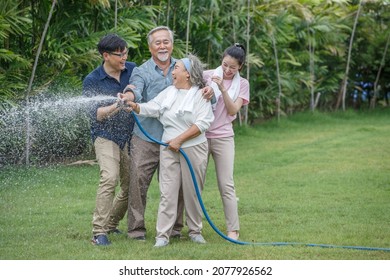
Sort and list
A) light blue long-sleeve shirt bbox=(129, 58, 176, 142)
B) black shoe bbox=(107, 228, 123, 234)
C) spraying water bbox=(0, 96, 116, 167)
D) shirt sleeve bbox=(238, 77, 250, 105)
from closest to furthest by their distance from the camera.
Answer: light blue long-sleeve shirt bbox=(129, 58, 176, 142) → shirt sleeve bbox=(238, 77, 250, 105) → black shoe bbox=(107, 228, 123, 234) → spraying water bbox=(0, 96, 116, 167)

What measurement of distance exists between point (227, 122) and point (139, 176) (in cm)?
77

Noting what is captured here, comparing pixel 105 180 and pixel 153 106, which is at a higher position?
pixel 153 106

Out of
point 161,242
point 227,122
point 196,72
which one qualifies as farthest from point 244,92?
point 161,242

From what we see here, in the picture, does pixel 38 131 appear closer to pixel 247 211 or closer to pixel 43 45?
pixel 43 45

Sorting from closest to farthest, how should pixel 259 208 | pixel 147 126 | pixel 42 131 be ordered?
pixel 147 126
pixel 259 208
pixel 42 131

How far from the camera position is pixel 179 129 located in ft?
19.8

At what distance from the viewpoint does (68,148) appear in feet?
36.2

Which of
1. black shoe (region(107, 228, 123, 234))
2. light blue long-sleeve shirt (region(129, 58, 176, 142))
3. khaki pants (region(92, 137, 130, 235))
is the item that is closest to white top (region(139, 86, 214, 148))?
light blue long-sleeve shirt (region(129, 58, 176, 142))

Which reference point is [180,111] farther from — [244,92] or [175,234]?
[175,234]

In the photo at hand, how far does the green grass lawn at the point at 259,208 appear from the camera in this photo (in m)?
5.89

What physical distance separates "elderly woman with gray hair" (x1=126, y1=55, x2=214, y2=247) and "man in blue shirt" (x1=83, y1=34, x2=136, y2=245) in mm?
284

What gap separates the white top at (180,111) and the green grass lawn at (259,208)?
82 cm

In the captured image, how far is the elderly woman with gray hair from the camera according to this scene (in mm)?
5988

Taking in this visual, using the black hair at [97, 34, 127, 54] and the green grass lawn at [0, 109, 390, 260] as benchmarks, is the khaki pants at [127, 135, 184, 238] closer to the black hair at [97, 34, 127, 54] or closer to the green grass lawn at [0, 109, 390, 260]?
the green grass lawn at [0, 109, 390, 260]
